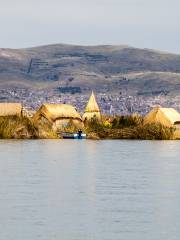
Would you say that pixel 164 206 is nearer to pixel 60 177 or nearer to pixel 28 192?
pixel 28 192

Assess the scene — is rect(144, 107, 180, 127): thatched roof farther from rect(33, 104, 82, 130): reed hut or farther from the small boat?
rect(33, 104, 82, 130): reed hut

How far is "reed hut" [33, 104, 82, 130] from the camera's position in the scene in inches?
3410

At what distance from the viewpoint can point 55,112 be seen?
87.3 m

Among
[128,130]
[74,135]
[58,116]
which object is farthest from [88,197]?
[58,116]

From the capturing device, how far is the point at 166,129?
85688mm

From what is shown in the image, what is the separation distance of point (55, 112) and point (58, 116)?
0.45 meters

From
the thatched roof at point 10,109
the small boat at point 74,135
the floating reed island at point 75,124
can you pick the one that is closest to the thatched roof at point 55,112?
the floating reed island at point 75,124

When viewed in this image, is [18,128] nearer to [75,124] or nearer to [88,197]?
[75,124]

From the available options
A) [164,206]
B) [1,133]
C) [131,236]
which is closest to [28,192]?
[164,206]

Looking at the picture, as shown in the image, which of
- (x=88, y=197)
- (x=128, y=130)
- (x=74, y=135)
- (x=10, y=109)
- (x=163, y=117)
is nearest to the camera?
(x=88, y=197)

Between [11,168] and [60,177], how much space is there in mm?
5537

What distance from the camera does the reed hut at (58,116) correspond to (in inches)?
3410

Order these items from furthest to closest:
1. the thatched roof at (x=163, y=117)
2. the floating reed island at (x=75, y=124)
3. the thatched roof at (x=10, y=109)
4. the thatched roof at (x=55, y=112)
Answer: the thatched roof at (x=163, y=117) < the thatched roof at (x=55, y=112) < the thatched roof at (x=10, y=109) < the floating reed island at (x=75, y=124)

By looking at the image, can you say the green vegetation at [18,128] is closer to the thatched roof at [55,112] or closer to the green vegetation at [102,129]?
the green vegetation at [102,129]
